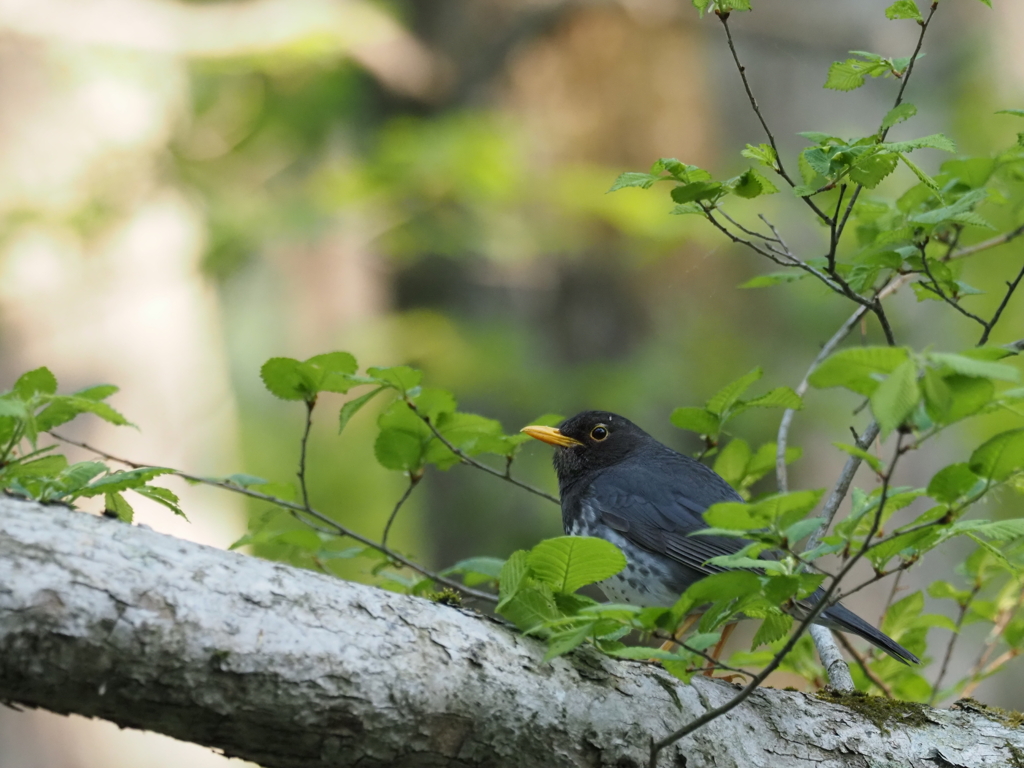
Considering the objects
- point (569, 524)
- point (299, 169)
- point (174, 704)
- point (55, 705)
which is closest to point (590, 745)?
point (174, 704)

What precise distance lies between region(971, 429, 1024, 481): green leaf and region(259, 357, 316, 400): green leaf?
1476mm

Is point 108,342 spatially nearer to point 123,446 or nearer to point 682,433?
point 123,446

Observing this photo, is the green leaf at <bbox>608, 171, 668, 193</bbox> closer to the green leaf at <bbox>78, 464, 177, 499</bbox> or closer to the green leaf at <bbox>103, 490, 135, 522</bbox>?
the green leaf at <bbox>78, 464, 177, 499</bbox>

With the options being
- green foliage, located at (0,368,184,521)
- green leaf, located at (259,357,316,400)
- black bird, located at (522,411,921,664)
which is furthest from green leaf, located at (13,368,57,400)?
black bird, located at (522,411,921,664)

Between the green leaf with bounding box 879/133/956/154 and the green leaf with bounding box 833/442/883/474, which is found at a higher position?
the green leaf with bounding box 879/133/956/154

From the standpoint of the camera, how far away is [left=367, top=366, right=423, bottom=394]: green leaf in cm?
228

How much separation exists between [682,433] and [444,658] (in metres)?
6.68

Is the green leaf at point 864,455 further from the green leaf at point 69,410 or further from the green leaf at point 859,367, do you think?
the green leaf at point 69,410

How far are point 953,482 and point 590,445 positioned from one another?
2.44m

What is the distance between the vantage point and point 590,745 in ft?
6.33

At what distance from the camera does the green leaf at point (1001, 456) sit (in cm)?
147

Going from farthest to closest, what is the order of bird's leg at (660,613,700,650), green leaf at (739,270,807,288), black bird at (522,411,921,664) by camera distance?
1. black bird at (522,411,921,664)
2. green leaf at (739,270,807,288)
3. bird's leg at (660,613,700,650)

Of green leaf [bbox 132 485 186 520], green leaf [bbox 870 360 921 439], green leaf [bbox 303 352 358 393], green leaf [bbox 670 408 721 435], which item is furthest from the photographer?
green leaf [bbox 670 408 721 435]

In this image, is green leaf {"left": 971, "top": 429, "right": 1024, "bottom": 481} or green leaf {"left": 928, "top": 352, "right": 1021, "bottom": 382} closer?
green leaf {"left": 928, "top": 352, "right": 1021, "bottom": 382}
